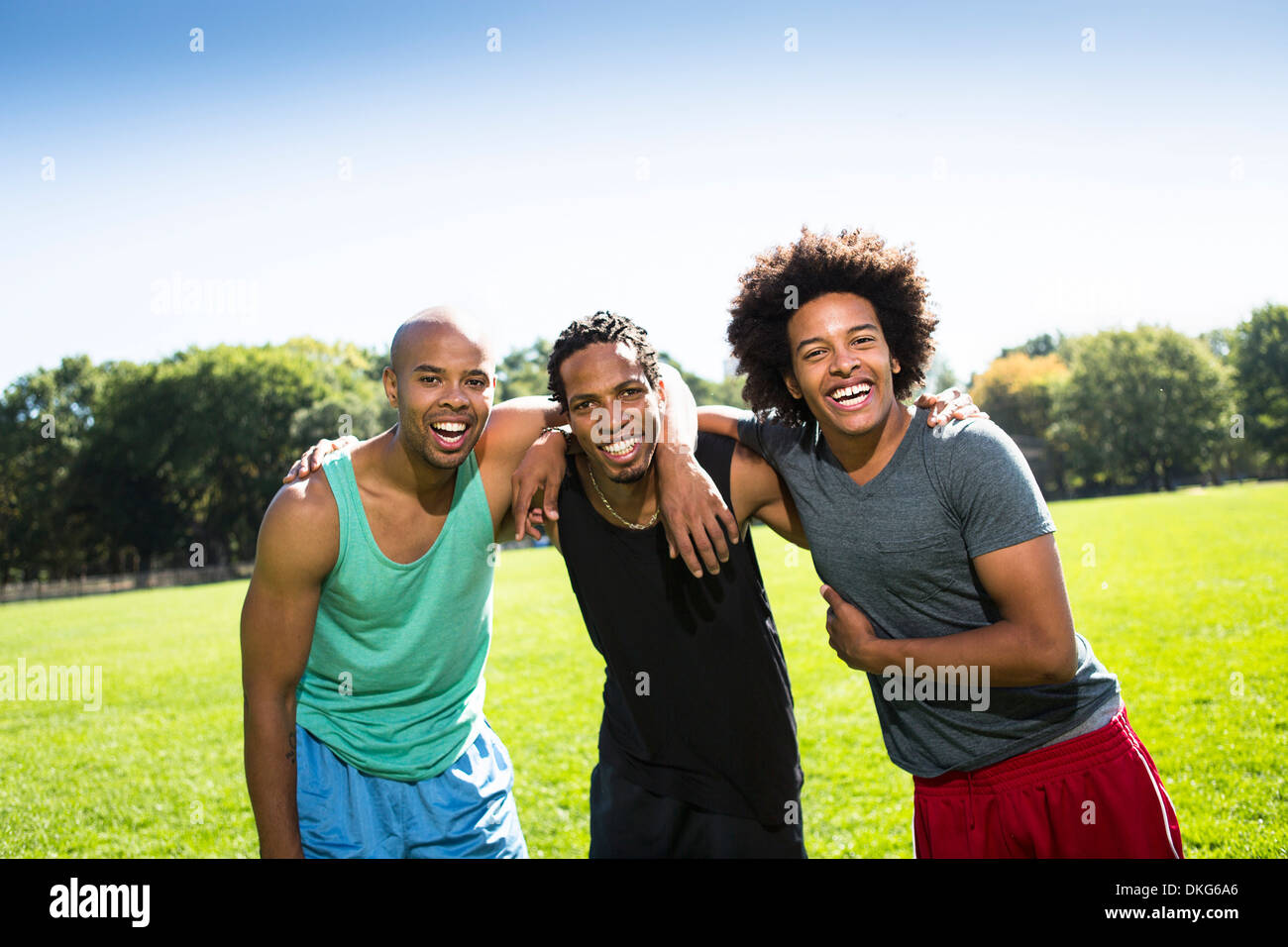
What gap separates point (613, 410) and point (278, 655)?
1.66 meters

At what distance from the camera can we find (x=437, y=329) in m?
3.60

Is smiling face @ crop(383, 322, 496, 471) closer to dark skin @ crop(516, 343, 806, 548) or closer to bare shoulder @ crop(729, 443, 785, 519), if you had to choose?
dark skin @ crop(516, 343, 806, 548)

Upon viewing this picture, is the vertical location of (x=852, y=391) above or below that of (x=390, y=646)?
above

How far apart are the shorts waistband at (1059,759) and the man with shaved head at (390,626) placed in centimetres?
162

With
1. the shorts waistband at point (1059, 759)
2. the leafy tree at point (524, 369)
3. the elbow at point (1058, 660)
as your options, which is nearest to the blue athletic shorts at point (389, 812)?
the shorts waistband at point (1059, 759)

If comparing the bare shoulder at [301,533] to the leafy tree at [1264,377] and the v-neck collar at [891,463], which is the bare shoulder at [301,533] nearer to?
the v-neck collar at [891,463]

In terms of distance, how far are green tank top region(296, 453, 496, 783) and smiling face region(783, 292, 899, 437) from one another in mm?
1609

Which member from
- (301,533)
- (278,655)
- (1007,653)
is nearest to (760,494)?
(1007,653)

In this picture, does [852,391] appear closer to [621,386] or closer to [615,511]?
[621,386]

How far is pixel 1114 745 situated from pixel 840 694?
700 cm

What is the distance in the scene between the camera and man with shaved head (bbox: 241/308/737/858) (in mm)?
3301

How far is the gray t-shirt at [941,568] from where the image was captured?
2.88m

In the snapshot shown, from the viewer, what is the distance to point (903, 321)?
12.7 feet
